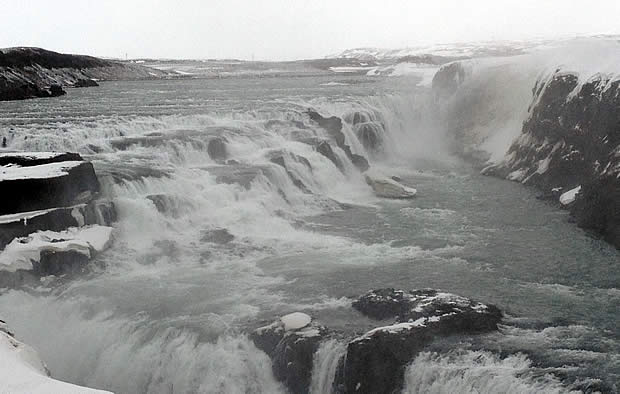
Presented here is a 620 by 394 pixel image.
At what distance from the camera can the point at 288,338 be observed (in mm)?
10516

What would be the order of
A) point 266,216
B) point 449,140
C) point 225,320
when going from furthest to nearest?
point 449,140 < point 266,216 < point 225,320

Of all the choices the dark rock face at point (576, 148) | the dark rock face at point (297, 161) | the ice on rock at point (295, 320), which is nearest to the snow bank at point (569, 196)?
the dark rock face at point (576, 148)

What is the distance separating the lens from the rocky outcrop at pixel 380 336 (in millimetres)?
9680

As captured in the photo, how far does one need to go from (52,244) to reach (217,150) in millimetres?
9495

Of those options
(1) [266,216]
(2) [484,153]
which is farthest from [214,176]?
(2) [484,153]

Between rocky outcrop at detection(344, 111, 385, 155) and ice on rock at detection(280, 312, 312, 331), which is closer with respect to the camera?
ice on rock at detection(280, 312, 312, 331)

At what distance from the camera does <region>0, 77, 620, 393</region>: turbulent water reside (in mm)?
10234

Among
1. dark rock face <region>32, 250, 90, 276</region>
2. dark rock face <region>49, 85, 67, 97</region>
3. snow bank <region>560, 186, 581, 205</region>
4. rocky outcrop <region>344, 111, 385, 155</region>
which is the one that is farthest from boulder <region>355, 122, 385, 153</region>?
dark rock face <region>49, 85, 67, 97</region>

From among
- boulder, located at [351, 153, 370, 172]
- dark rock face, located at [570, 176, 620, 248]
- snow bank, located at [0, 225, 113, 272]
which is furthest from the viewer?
boulder, located at [351, 153, 370, 172]

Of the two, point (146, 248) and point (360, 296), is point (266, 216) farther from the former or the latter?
point (360, 296)

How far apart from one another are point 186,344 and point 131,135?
14.3 m

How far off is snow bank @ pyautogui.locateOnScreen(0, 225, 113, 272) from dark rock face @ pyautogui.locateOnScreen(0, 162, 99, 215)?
932 mm

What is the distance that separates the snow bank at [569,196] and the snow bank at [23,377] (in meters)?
16.9

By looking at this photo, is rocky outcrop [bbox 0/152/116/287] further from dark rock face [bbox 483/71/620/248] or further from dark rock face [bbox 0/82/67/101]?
dark rock face [bbox 0/82/67/101]
